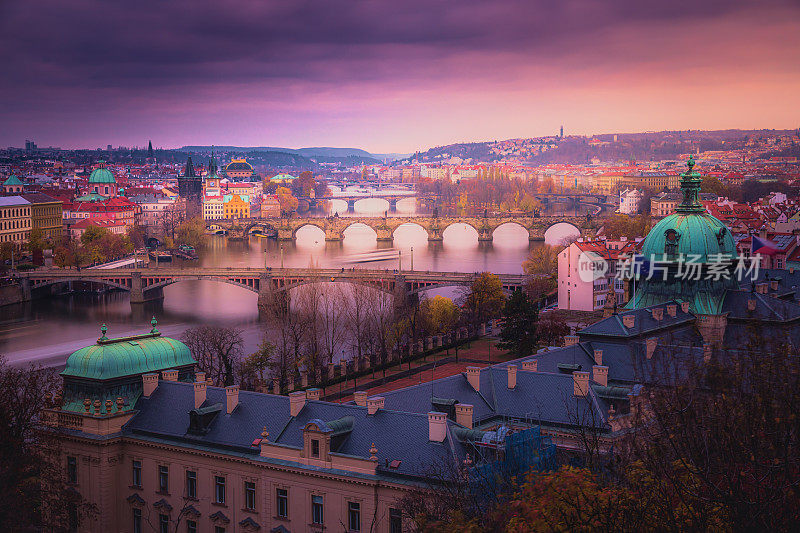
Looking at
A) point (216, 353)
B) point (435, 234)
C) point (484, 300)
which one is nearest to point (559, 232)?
point (435, 234)

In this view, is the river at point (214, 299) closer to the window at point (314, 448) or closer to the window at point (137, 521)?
the window at point (137, 521)

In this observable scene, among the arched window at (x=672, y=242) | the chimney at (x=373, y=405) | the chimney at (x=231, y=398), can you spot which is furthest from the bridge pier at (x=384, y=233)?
the chimney at (x=373, y=405)

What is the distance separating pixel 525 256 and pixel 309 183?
111m

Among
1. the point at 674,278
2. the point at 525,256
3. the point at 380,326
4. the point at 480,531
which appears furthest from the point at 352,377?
the point at 525,256

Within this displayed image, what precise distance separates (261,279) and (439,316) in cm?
1436

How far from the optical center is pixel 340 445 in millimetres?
17328

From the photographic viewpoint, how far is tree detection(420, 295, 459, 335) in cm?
4359

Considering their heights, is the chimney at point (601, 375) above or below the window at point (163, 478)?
above

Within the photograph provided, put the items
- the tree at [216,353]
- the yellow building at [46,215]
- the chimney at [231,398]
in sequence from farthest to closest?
the yellow building at [46,215], the tree at [216,353], the chimney at [231,398]

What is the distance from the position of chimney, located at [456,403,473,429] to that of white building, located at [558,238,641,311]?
29539mm

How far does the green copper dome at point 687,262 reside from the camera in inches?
1129

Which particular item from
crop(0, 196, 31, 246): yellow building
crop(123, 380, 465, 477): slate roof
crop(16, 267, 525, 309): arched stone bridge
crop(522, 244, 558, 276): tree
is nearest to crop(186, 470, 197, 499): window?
crop(123, 380, 465, 477): slate roof

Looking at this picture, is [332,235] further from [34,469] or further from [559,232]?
[34,469]

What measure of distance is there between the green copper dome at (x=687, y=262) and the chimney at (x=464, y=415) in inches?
505
